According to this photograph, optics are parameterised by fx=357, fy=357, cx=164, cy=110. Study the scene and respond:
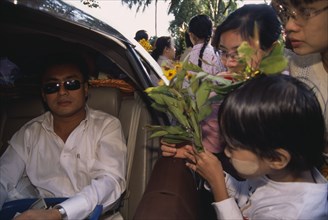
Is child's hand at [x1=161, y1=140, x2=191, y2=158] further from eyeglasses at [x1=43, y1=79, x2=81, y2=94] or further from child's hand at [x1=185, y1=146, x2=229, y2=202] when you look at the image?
eyeglasses at [x1=43, y1=79, x2=81, y2=94]

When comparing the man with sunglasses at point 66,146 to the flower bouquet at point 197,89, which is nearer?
the flower bouquet at point 197,89

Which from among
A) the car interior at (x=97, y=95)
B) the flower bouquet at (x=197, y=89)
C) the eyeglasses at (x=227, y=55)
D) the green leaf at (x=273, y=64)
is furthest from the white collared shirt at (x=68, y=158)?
the green leaf at (x=273, y=64)

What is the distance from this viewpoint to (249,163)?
1541mm

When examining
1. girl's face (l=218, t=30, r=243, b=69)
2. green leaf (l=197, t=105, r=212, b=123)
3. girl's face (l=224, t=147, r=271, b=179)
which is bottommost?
girl's face (l=224, t=147, r=271, b=179)

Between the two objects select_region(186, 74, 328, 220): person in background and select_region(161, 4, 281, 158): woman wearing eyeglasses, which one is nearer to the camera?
select_region(186, 74, 328, 220): person in background

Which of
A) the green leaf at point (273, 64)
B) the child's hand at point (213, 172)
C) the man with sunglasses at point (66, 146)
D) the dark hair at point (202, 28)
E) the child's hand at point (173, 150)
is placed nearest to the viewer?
the green leaf at point (273, 64)

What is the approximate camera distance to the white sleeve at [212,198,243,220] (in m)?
1.67

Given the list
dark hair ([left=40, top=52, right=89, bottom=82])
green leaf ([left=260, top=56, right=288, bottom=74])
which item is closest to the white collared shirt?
dark hair ([left=40, top=52, right=89, bottom=82])

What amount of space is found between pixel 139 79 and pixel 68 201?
0.90 meters

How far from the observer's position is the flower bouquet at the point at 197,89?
144 centimetres

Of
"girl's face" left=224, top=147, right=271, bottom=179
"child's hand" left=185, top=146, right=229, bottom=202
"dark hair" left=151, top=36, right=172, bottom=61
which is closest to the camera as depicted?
"girl's face" left=224, top=147, right=271, bottom=179

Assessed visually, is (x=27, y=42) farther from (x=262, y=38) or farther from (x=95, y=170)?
(x=262, y=38)

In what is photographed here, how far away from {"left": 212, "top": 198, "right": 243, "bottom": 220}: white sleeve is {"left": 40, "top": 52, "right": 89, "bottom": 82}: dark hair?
4.24 feet

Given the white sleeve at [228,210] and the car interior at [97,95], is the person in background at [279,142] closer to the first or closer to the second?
the white sleeve at [228,210]
